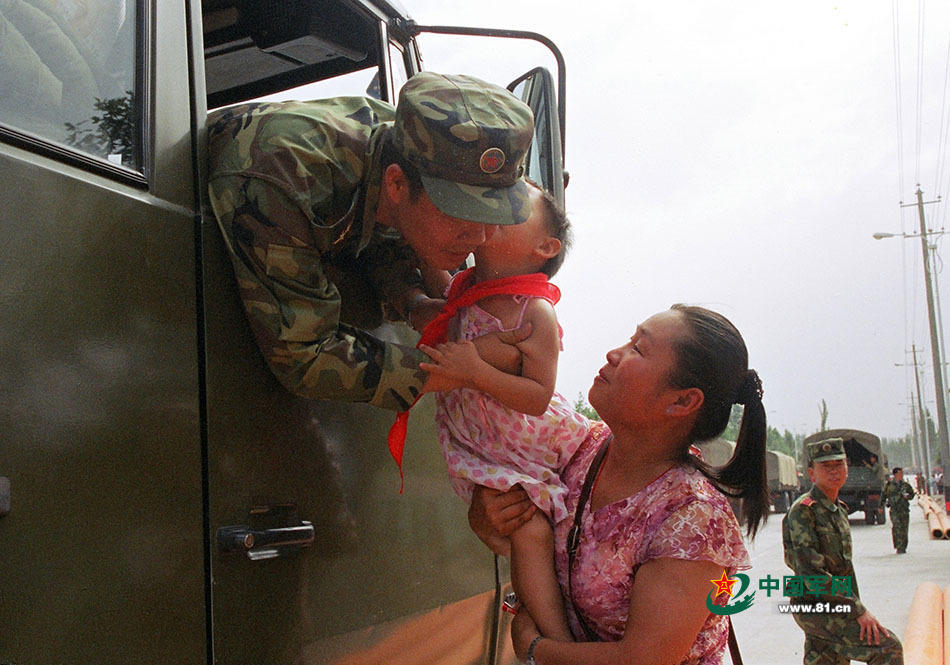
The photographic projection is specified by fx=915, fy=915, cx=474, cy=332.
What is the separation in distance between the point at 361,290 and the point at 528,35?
1034 mm

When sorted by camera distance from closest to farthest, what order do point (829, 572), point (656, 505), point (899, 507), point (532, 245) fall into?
point (656, 505) → point (532, 245) → point (829, 572) → point (899, 507)

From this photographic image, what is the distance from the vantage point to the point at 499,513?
1848 millimetres

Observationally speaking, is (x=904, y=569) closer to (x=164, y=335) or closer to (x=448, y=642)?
(x=448, y=642)

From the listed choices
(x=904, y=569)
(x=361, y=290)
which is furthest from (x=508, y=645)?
(x=904, y=569)

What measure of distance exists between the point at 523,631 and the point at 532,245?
83 cm

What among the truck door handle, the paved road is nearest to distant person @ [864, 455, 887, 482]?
the paved road

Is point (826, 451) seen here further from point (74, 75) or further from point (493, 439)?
point (74, 75)

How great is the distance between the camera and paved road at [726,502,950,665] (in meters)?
8.53

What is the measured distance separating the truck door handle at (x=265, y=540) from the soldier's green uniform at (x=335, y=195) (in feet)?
0.78

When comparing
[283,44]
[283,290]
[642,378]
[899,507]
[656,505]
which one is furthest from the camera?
[899,507]

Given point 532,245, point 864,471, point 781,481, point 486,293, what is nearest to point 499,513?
point 486,293

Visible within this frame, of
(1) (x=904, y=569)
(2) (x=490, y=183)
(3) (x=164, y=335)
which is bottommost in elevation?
(1) (x=904, y=569)

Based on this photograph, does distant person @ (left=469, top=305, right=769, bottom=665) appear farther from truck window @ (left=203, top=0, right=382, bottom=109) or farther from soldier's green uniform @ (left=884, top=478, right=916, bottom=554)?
soldier's green uniform @ (left=884, top=478, right=916, bottom=554)

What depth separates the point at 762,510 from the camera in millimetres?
1877
